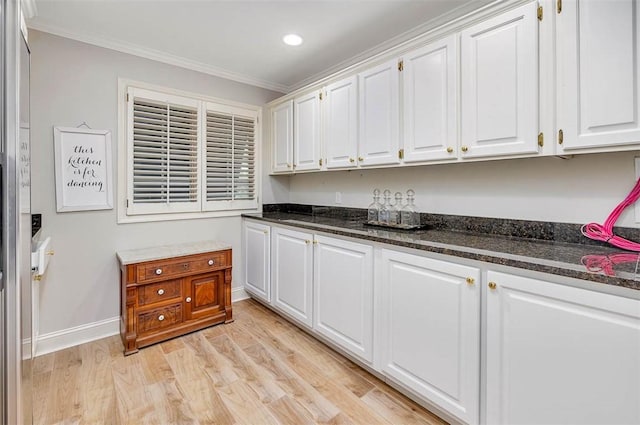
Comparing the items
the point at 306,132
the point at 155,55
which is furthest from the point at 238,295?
the point at 155,55

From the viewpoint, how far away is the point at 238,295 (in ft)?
11.1

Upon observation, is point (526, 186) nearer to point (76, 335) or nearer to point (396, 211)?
point (396, 211)

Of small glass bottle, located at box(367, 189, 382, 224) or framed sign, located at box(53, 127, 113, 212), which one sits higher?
framed sign, located at box(53, 127, 113, 212)

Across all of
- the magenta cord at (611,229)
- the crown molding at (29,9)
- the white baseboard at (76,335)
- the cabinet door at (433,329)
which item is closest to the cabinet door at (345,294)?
the cabinet door at (433,329)

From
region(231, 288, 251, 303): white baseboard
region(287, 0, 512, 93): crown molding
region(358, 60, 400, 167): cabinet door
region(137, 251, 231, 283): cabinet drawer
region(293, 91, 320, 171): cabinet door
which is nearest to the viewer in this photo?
region(287, 0, 512, 93): crown molding

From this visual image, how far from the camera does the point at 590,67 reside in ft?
4.42

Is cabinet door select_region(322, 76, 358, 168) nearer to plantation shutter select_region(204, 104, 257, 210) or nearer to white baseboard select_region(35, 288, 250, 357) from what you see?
plantation shutter select_region(204, 104, 257, 210)

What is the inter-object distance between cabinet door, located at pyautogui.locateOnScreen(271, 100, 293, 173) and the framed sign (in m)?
1.53

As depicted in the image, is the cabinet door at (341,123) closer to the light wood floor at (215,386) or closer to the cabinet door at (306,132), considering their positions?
the cabinet door at (306,132)

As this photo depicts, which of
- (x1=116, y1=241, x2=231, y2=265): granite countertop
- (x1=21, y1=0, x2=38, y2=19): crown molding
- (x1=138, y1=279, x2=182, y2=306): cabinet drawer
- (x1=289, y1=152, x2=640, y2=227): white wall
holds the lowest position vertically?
(x1=138, y1=279, x2=182, y2=306): cabinet drawer

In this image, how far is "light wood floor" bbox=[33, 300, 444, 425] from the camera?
1.67 m

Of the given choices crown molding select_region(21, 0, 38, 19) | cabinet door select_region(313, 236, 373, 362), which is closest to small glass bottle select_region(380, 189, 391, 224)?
cabinet door select_region(313, 236, 373, 362)

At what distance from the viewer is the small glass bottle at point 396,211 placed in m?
2.43

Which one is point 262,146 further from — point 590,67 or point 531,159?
point 590,67
